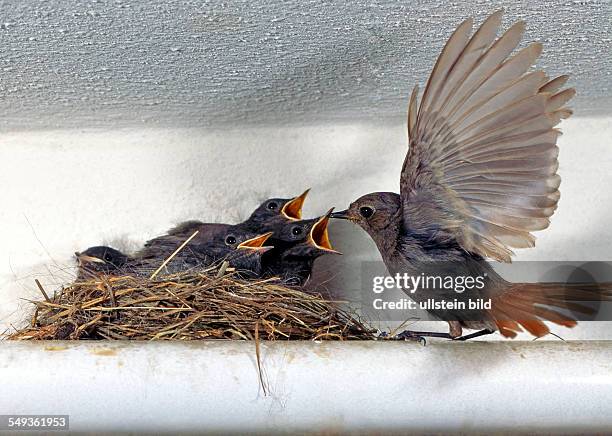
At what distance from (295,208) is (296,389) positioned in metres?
0.91

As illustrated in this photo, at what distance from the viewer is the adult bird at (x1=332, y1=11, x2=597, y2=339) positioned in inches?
58.5

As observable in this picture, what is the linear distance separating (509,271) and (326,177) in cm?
58

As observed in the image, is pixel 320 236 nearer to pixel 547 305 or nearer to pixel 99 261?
pixel 99 261

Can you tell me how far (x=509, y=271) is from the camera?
220cm

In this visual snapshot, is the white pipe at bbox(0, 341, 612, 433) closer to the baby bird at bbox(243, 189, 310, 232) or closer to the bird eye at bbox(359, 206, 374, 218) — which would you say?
the bird eye at bbox(359, 206, 374, 218)

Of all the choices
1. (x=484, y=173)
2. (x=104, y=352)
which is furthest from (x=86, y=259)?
(x=484, y=173)

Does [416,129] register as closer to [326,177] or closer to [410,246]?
[410,246]

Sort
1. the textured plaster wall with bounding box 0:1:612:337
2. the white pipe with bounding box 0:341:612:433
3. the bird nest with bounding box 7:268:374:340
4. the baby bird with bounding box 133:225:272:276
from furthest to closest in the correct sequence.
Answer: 1. the baby bird with bounding box 133:225:272:276
2. the textured plaster wall with bounding box 0:1:612:337
3. the bird nest with bounding box 7:268:374:340
4. the white pipe with bounding box 0:341:612:433

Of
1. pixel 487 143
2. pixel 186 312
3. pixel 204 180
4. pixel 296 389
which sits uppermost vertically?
pixel 204 180

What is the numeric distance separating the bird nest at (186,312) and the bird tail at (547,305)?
33 cm

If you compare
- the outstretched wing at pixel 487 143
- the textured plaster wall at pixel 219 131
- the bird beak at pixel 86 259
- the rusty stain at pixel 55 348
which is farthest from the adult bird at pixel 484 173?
the bird beak at pixel 86 259

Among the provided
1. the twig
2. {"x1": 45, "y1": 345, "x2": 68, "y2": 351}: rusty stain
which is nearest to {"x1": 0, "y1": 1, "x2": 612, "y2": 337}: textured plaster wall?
the twig

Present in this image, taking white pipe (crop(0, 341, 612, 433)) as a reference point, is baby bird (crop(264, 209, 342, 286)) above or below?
above

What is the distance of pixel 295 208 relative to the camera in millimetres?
2240
